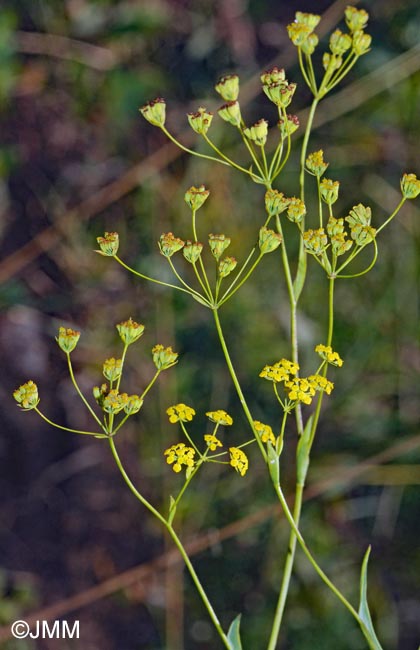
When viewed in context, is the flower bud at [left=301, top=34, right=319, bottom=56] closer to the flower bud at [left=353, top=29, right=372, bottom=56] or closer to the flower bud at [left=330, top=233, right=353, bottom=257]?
the flower bud at [left=353, top=29, right=372, bottom=56]

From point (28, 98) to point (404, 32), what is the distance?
1.34 feet

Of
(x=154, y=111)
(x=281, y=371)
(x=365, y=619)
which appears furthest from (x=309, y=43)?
(x=365, y=619)

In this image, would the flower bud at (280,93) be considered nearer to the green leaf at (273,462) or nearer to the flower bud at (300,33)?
the flower bud at (300,33)

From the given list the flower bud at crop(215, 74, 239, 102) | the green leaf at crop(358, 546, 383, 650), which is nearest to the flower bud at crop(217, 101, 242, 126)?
the flower bud at crop(215, 74, 239, 102)

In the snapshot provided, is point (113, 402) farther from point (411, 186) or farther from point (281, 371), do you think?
point (411, 186)

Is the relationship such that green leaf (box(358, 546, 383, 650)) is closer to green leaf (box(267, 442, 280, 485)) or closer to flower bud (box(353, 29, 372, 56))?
green leaf (box(267, 442, 280, 485))

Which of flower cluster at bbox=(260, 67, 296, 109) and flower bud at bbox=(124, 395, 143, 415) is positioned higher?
flower cluster at bbox=(260, 67, 296, 109)

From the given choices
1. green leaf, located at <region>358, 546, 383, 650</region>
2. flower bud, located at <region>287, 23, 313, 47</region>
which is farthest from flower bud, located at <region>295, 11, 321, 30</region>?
green leaf, located at <region>358, 546, 383, 650</region>

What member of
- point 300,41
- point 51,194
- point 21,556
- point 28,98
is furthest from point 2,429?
point 300,41

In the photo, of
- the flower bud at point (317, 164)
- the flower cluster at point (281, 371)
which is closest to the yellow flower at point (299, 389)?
the flower cluster at point (281, 371)

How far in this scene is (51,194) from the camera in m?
0.92

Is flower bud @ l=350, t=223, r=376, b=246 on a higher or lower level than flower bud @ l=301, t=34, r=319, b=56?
lower

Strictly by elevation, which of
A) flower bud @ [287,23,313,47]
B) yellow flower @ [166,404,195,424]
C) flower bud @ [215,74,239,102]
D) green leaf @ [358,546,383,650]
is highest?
flower bud @ [287,23,313,47]

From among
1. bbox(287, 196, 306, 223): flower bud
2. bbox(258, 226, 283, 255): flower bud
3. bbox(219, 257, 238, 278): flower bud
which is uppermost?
bbox(287, 196, 306, 223): flower bud
